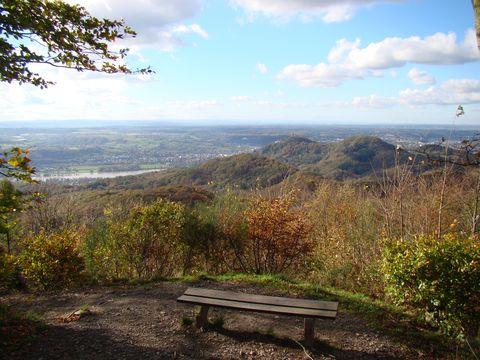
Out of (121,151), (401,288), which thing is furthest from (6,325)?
(121,151)

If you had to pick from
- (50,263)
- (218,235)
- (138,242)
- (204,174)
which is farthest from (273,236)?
(204,174)

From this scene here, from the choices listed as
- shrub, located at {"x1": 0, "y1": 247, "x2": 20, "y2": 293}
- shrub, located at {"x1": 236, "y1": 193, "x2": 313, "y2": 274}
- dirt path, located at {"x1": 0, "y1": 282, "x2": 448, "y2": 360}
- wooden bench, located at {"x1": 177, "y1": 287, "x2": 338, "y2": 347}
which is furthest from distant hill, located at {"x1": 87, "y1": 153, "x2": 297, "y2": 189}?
wooden bench, located at {"x1": 177, "y1": 287, "x2": 338, "y2": 347}

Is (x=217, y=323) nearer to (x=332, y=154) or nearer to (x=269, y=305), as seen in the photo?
(x=269, y=305)

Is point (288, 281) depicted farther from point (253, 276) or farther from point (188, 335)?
point (188, 335)

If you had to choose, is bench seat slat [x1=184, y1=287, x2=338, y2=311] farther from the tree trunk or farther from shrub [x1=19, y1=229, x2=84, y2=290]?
shrub [x1=19, y1=229, x2=84, y2=290]

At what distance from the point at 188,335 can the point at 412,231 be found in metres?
6.02

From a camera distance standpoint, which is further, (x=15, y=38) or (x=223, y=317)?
(x=223, y=317)

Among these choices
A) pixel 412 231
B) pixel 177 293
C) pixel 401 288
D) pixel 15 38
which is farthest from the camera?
pixel 412 231

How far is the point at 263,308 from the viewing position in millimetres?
4430

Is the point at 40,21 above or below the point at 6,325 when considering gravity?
above

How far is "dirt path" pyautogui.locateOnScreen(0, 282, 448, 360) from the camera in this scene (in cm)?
431

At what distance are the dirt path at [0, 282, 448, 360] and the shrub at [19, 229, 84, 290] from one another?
1202 millimetres

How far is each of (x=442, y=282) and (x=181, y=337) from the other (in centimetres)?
337

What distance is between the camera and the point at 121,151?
435 ft
